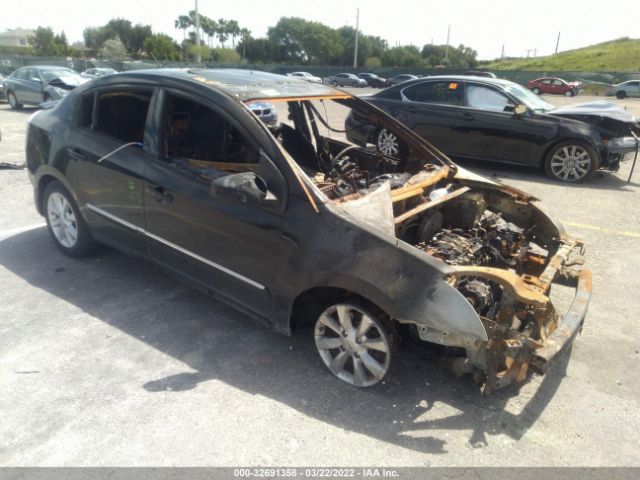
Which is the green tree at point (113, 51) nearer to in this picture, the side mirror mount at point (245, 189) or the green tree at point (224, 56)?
the green tree at point (224, 56)

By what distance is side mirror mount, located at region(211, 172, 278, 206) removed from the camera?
115 inches

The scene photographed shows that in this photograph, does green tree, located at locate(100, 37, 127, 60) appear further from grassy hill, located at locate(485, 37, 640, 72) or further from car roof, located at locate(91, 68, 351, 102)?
car roof, located at locate(91, 68, 351, 102)

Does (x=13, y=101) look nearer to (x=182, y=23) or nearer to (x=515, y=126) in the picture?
(x=515, y=126)

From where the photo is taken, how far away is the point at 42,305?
3.91m

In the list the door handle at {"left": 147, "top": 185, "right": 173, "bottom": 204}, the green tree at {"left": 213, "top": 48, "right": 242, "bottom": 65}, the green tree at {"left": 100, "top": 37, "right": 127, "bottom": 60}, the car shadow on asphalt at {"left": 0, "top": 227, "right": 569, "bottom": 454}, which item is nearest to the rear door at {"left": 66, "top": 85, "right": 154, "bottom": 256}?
the door handle at {"left": 147, "top": 185, "right": 173, "bottom": 204}

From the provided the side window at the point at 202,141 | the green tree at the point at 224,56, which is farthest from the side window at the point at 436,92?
the green tree at the point at 224,56

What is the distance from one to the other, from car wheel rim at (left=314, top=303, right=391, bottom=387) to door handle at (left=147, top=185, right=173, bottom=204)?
1.41 m

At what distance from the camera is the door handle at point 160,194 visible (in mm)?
3550

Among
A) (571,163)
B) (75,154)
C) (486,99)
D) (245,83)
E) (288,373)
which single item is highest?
(245,83)

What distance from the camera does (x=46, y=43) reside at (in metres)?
79.2

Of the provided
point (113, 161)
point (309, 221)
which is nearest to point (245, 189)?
point (309, 221)

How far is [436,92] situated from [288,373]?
7.19 meters

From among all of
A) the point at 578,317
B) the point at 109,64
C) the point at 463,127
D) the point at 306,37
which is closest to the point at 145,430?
the point at 578,317

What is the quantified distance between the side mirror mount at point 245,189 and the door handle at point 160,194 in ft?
2.07
